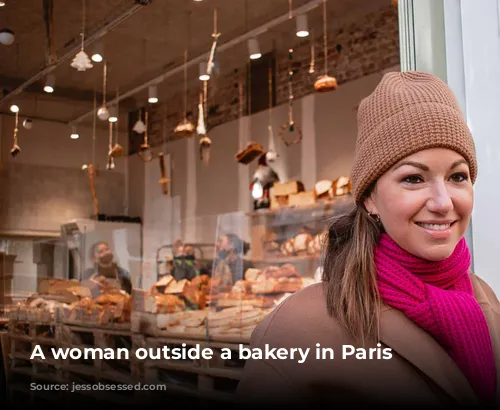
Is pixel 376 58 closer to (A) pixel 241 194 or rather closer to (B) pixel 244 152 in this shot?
(B) pixel 244 152

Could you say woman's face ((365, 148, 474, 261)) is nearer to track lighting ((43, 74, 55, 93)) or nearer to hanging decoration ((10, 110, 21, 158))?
hanging decoration ((10, 110, 21, 158))

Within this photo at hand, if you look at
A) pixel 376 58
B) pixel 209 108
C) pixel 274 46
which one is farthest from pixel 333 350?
pixel 209 108

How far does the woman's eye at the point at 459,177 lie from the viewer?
114cm

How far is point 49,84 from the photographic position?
3789 millimetres

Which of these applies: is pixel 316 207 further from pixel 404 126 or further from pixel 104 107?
pixel 404 126

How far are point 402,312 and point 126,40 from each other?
471 cm

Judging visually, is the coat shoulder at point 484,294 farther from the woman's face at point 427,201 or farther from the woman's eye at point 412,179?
the woman's eye at point 412,179

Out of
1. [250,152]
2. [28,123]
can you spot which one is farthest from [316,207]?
[28,123]

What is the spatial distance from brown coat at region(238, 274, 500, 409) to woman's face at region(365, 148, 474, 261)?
0.46 ft

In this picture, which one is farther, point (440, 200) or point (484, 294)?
point (484, 294)

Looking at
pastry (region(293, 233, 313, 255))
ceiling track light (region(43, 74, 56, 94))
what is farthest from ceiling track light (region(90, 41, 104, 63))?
pastry (region(293, 233, 313, 255))

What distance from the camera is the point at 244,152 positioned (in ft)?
19.3

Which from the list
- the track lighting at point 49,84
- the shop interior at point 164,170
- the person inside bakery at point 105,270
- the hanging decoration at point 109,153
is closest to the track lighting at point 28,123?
the shop interior at point 164,170

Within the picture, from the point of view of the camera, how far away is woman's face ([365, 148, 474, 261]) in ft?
3.59
